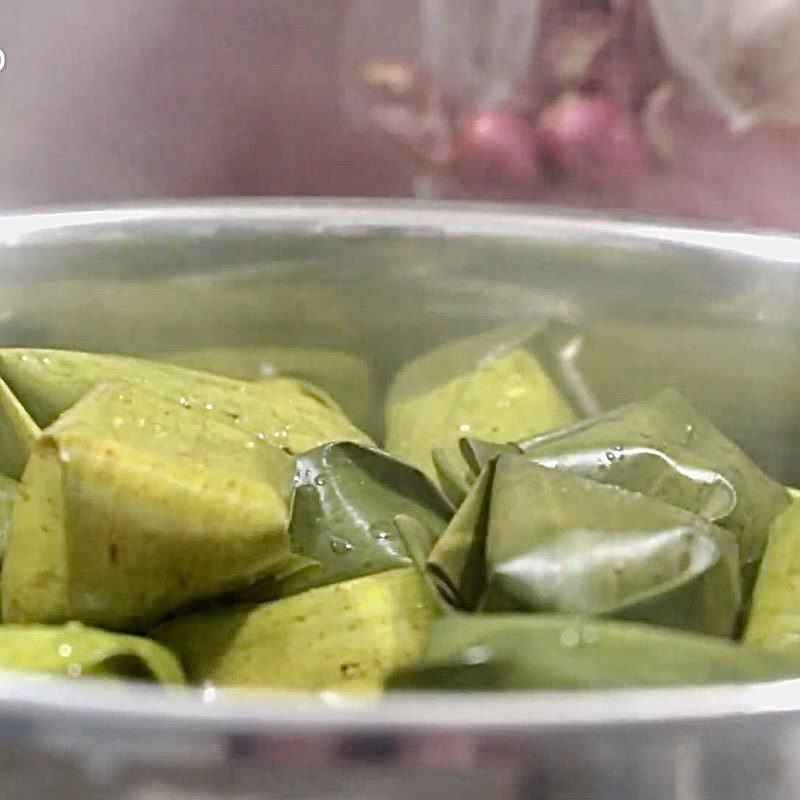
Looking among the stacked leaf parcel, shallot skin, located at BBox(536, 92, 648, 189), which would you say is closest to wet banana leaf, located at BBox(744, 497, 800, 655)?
the stacked leaf parcel

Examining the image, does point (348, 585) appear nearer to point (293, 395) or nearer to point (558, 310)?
point (293, 395)

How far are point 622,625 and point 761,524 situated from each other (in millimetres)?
196

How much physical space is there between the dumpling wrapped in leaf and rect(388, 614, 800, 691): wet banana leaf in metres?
0.16

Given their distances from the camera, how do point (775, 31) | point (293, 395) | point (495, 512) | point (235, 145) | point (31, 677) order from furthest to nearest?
Result: 1. point (235, 145)
2. point (775, 31)
3. point (293, 395)
4. point (495, 512)
5. point (31, 677)

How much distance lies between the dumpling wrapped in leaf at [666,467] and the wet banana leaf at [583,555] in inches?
2.3

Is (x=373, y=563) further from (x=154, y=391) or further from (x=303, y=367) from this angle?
(x=303, y=367)

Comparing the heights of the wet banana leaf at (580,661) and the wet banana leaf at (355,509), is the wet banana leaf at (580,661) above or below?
above

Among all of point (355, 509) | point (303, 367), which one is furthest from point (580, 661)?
point (303, 367)

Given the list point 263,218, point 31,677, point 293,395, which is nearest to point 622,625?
point 31,677

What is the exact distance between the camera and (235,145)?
1086 millimetres

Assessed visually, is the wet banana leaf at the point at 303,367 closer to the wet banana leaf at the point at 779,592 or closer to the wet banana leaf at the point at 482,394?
the wet banana leaf at the point at 482,394

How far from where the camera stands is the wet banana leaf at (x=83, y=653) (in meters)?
0.40

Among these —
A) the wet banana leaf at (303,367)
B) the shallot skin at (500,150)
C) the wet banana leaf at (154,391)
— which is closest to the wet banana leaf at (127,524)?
the wet banana leaf at (154,391)

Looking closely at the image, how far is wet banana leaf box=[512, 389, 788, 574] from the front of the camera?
0.54m
